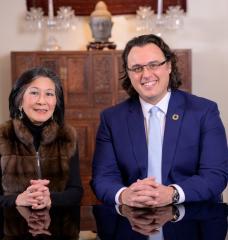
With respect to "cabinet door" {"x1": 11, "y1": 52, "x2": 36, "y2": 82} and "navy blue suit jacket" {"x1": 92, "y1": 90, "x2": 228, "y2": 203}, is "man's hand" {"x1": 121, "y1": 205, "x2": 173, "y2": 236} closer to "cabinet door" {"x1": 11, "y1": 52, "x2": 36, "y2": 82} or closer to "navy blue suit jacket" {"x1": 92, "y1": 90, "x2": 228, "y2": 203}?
"navy blue suit jacket" {"x1": 92, "y1": 90, "x2": 228, "y2": 203}

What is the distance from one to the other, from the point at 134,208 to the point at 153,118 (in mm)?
569

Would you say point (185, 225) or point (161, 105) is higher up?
point (161, 105)

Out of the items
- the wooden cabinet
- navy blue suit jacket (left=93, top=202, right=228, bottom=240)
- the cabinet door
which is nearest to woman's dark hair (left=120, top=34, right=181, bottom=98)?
navy blue suit jacket (left=93, top=202, right=228, bottom=240)

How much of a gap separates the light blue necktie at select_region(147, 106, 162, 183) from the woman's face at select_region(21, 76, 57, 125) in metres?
0.49

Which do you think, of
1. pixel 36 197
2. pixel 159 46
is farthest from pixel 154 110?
pixel 36 197

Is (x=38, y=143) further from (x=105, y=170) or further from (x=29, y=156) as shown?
(x=105, y=170)

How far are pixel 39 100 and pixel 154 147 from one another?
0.59m

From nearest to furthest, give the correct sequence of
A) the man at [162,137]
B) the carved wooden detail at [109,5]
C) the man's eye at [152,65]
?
the man at [162,137] → the man's eye at [152,65] → the carved wooden detail at [109,5]

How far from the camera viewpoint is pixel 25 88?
2424mm

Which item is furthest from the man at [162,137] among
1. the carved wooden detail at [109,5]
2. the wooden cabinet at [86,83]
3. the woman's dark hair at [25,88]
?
the carved wooden detail at [109,5]

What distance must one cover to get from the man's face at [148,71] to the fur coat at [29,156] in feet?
1.41

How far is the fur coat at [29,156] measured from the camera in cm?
234

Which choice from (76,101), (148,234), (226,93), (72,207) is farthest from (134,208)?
(226,93)

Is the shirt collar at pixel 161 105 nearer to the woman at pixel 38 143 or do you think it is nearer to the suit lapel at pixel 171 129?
the suit lapel at pixel 171 129
